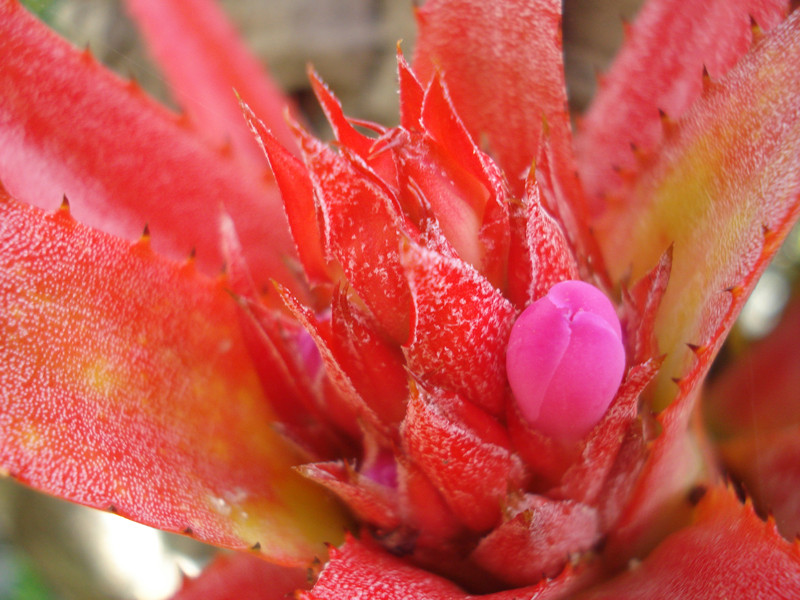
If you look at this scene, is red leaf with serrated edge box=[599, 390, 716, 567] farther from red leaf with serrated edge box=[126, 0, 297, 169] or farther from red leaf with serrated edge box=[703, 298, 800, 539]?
red leaf with serrated edge box=[126, 0, 297, 169]

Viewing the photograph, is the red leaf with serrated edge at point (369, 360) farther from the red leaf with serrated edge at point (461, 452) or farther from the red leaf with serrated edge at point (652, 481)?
the red leaf with serrated edge at point (652, 481)

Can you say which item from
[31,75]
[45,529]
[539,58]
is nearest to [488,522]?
[539,58]

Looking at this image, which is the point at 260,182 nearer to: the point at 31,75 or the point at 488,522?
the point at 31,75

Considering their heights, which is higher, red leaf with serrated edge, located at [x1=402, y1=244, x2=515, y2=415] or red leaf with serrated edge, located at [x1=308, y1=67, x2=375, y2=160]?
red leaf with serrated edge, located at [x1=308, y1=67, x2=375, y2=160]

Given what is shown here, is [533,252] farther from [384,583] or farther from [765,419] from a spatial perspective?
[765,419]

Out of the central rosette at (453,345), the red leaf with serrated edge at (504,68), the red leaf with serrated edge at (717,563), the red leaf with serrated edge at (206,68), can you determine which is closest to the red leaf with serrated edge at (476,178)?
the central rosette at (453,345)

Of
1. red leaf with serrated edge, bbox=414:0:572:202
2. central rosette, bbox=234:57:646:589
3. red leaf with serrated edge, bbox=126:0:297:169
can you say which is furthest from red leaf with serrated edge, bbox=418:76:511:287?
red leaf with serrated edge, bbox=126:0:297:169

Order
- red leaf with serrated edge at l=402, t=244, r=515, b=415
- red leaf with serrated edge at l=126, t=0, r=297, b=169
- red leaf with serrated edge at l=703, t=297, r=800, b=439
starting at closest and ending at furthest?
red leaf with serrated edge at l=402, t=244, r=515, b=415 < red leaf with serrated edge at l=703, t=297, r=800, b=439 < red leaf with serrated edge at l=126, t=0, r=297, b=169
